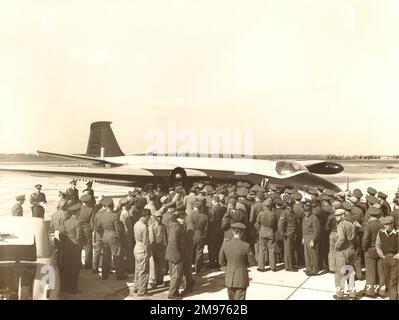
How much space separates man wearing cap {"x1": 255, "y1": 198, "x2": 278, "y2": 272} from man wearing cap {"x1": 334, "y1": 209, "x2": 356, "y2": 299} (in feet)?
6.99

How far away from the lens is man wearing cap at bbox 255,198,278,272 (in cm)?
1026

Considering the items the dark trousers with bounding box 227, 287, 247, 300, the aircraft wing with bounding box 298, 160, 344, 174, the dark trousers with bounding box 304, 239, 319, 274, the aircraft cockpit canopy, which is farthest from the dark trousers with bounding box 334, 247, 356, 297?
the aircraft wing with bounding box 298, 160, 344, 174

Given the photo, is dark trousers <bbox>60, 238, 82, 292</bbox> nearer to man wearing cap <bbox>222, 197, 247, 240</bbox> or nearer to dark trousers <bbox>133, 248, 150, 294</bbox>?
dark trousers <bbox>133, 248, 150, 294</bbox>

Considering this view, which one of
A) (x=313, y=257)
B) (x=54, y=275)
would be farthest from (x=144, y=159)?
(x=54, y=275)

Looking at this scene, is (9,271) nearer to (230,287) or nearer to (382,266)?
(230,287)

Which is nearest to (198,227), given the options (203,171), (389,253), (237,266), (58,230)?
(237,266)

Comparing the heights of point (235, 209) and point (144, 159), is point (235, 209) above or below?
below

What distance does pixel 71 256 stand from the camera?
8.63 m

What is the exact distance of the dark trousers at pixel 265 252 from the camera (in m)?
10.4

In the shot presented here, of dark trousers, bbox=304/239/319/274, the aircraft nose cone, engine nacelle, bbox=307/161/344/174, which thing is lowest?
dark trousers, bbox=304/239/319/274

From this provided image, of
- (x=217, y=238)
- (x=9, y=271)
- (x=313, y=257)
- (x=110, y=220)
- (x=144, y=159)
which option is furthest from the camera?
(x=144, y=159)
